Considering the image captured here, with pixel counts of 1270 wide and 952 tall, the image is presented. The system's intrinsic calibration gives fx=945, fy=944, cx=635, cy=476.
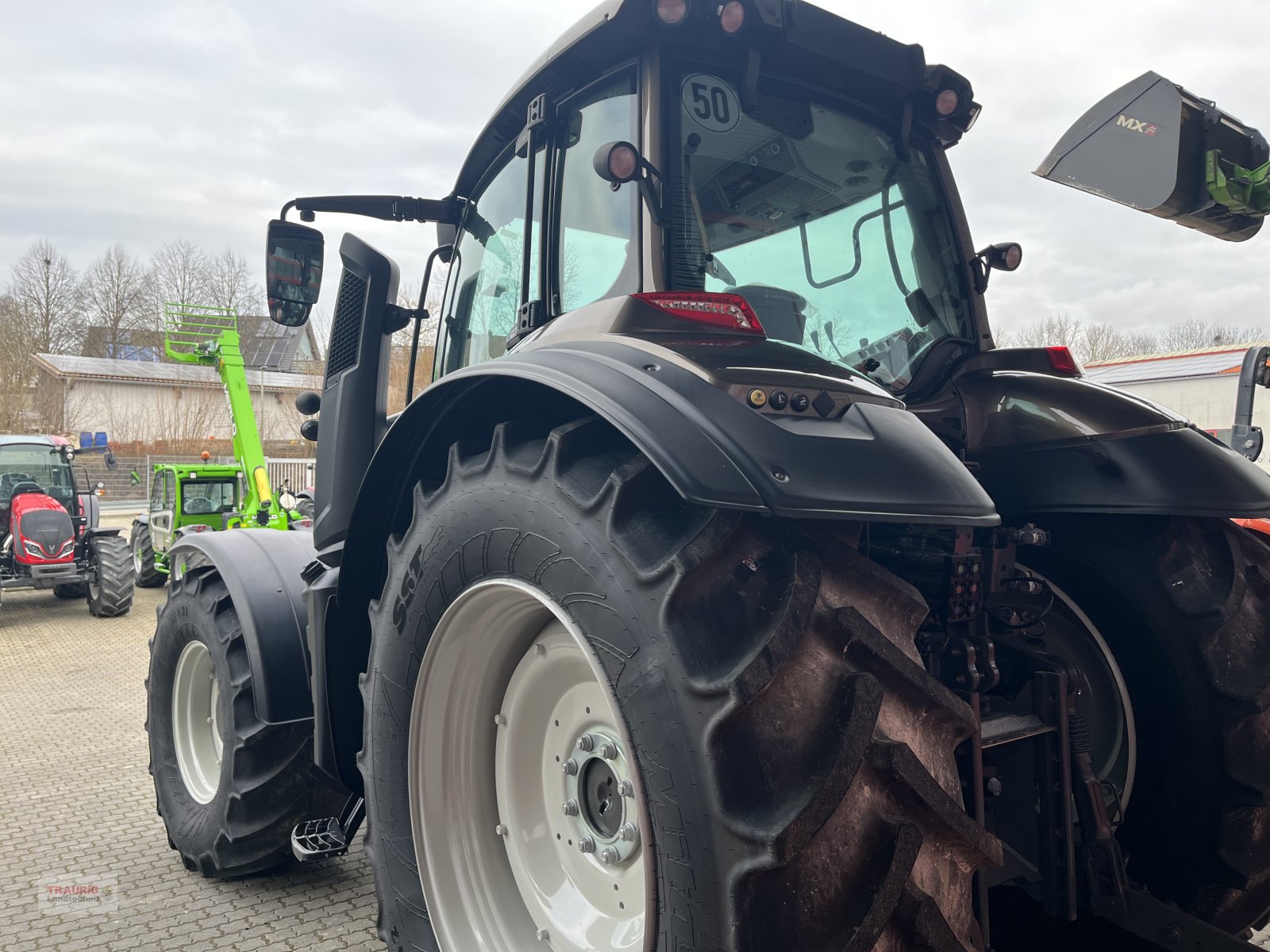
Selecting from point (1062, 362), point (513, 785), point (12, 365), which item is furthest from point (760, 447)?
point (12, 365)

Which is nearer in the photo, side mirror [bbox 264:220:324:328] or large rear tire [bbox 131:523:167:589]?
side mirror [bbox 264:220:324:328]

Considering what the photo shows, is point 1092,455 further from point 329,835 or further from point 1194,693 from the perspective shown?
point 329,835

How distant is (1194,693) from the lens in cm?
223

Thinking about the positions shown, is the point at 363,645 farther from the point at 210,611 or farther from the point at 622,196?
the point at 622,196

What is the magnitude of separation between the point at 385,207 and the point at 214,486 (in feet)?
39.4

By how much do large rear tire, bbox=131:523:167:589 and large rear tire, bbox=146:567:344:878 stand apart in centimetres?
1104

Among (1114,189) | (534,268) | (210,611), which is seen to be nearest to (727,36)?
(534,268)

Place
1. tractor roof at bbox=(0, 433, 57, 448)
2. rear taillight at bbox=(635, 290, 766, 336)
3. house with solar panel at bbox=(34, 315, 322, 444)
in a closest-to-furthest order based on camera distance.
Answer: rear taillight at bbox=(635, 290, 766, 336) → tractor roof at bbox=(0, 433, 57, 448) → house with solar panel at bbox=(34, 315, 322, 444)


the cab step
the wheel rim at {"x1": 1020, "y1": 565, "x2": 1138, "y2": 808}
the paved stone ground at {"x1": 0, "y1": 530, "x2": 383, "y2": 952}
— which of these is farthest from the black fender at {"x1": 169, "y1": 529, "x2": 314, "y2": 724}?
the wheel rim at {"x1": 1020, "y1": 565, "x2": 1138, "y2": 808}

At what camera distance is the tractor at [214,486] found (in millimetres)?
12438

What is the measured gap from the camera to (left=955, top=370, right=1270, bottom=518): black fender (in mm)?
2158

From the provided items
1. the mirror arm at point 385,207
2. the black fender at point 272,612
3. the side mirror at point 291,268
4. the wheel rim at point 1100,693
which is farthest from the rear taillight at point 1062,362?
the black fender at point 272,612

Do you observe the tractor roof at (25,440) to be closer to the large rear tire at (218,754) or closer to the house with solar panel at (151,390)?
the large rear tire at (218,754)

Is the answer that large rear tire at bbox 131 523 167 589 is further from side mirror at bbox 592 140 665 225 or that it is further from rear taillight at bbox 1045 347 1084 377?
rear taillight at bbox 1045 347 1084 377
